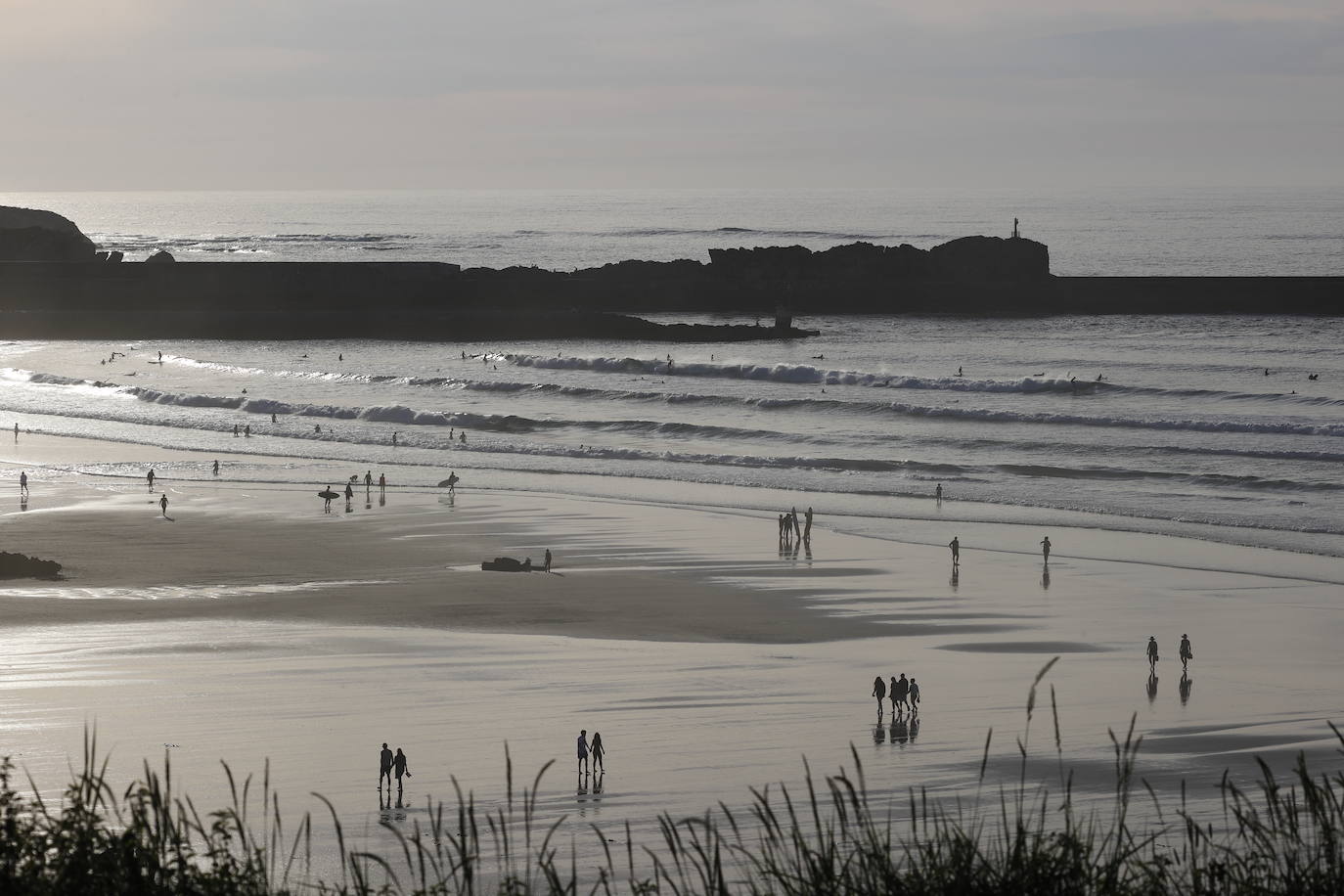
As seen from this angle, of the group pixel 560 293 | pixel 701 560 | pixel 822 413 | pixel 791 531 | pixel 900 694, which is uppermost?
pixel 560 293

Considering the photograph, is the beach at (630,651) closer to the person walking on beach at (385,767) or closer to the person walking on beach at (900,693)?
the person walking on beach at (385,767)

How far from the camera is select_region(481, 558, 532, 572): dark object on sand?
2295 cm

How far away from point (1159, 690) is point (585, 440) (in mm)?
24807

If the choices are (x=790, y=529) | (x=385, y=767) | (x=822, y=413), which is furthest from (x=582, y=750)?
(x=822, y=413)

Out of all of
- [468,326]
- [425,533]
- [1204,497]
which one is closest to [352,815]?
[425,533]

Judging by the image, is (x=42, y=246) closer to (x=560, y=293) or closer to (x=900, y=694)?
(x=560, y=293)

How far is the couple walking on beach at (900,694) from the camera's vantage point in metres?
14.8

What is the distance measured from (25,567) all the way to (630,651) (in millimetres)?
10002

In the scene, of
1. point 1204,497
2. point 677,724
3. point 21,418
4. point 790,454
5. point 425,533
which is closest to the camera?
point 677,724

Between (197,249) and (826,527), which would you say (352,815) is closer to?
(826,527)

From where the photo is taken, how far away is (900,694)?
48.9 feet

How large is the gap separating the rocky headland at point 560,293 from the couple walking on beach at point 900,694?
55348mm

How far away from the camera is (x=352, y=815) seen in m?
11.8

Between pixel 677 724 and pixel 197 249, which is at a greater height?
pixel 197 249
